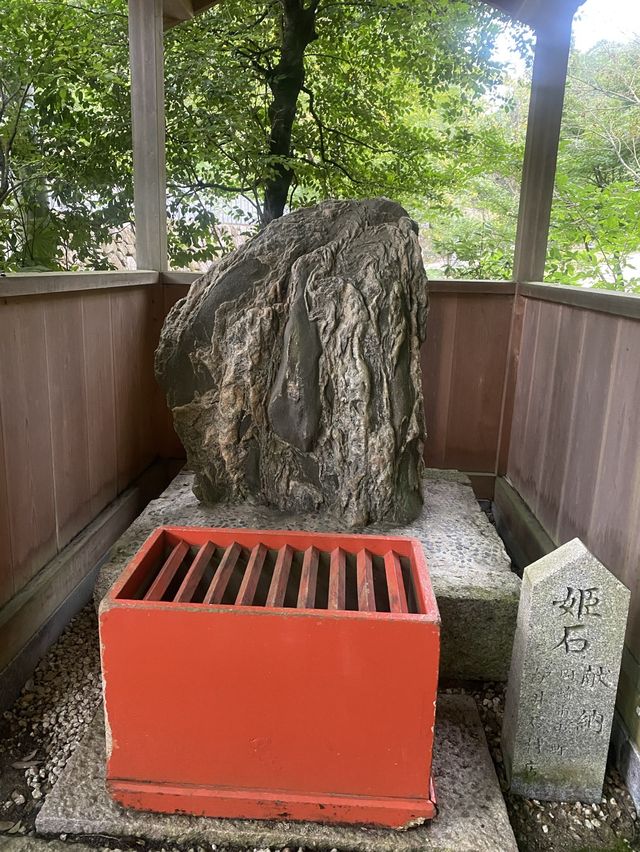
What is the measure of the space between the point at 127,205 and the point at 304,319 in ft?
11.8

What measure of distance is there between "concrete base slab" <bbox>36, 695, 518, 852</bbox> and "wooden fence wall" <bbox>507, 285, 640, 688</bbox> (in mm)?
616

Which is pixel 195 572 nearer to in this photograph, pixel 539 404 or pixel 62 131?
pixel 539 404

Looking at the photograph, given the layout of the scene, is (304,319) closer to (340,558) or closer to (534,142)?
(340,558)

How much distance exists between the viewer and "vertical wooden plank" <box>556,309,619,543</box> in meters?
2.18

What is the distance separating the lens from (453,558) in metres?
2.22

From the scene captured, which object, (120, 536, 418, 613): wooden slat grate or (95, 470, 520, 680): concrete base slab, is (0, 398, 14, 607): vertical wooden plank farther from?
(120, 536, 418, 613): wooden slat grate

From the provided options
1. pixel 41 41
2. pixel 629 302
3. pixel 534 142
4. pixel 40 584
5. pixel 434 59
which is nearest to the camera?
pixel 629 302

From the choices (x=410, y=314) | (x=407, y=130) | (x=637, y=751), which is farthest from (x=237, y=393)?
(x=407, y=130)

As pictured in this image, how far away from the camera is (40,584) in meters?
2.17

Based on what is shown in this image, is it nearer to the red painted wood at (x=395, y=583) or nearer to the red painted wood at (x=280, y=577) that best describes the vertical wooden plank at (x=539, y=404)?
the red painted wood at (x=395, y=583)

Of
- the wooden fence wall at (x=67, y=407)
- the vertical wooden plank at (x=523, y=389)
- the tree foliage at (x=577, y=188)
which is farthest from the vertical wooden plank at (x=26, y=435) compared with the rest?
the tree foliage at (x=577, y=188)

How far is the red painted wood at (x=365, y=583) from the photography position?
1.43 metres

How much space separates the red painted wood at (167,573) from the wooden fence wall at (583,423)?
1267 mm

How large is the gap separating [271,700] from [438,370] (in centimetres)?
230
